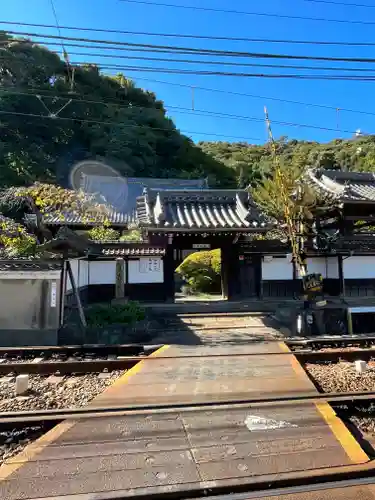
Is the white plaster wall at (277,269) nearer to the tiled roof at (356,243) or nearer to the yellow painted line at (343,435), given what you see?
the tiled roof at (356,243)

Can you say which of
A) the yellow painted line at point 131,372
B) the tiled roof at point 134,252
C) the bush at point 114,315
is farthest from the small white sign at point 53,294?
the tiled roof at point 134,252

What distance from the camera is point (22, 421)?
4.19 meters

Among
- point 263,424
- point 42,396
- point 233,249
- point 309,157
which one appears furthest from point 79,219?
point 309,157

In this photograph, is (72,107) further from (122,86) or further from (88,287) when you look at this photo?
(88,287)

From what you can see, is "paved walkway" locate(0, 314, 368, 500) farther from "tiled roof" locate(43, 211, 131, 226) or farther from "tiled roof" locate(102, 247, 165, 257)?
"tiled roof" locate(43, 211, 131, 226)

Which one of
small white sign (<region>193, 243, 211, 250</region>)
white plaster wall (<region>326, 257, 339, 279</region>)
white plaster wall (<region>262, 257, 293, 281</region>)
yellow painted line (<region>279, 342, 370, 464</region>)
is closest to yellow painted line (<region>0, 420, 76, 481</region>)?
yellow painted line (<region>279, 342, 370, 464</region>)

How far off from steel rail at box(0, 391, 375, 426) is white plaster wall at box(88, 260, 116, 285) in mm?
10491

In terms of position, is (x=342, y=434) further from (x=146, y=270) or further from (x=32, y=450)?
(x=146, y=270)

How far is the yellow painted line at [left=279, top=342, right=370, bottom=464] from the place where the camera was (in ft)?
10.7

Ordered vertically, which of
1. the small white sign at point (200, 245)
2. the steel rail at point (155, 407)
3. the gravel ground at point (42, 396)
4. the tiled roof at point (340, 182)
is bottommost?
the gravel ground at point (42, 396)

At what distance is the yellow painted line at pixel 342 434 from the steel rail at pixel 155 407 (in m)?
0.29

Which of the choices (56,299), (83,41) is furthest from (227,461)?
(56,299)

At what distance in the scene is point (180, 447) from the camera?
3.48 metres

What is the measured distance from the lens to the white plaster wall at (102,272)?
1480 cm
